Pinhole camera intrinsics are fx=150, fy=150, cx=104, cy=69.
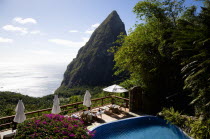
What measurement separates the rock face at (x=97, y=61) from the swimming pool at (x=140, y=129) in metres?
49.6

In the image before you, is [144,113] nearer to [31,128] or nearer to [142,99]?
Result: [142,99]

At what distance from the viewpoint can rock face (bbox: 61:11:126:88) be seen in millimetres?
63125

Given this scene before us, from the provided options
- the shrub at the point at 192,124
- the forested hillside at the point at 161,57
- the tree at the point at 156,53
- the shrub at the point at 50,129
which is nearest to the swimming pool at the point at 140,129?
the shrub at the point at 192,124

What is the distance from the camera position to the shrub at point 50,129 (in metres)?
4.05

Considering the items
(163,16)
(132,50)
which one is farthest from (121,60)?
(163,16)

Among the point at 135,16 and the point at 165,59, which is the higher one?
the point at 135,16

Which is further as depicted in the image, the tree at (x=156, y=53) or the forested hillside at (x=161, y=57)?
the tree at (x=156, y=53)

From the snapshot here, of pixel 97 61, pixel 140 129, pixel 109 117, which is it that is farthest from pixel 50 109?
pixel 97 61

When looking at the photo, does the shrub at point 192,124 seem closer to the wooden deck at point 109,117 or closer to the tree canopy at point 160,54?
the tree canopy at point 160,54

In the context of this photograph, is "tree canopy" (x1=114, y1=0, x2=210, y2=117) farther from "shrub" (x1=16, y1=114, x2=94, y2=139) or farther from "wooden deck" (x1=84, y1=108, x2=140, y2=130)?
"shrub" (x1=16, y1=114, x2=94, y2=139)

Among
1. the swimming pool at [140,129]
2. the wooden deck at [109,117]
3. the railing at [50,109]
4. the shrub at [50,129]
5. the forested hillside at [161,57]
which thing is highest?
the forested hillside at [161,57]

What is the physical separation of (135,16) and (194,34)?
8.25m

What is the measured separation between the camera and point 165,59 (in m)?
9.51

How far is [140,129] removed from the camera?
803 cm
